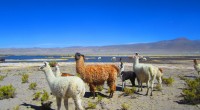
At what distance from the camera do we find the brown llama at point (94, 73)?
372 inches

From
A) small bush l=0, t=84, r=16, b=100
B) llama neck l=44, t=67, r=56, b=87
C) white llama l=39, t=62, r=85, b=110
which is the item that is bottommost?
small bush l=0, t=84, r=16, b=100

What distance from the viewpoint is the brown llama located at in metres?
9.45

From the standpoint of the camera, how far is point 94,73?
31.7ft

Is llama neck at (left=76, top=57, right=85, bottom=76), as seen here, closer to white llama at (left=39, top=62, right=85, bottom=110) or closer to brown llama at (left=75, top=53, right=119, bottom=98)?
brown llama at (left=75, top=53, right=119, bottom=98)

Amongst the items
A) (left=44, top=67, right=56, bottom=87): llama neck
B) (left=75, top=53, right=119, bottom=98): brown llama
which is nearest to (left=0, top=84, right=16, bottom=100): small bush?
(left=75, top=53, right=119, bottom=98): brown llama

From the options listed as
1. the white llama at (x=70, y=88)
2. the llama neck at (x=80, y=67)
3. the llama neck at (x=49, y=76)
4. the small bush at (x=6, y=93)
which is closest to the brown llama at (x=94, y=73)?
the llama neck at (x=80, y=67)

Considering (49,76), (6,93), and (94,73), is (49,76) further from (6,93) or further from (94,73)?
(6,93)

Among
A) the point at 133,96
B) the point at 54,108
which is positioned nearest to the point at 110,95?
A: the point at 133,96

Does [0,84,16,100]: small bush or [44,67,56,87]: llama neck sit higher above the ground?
[44,67,56,87]: llama neck

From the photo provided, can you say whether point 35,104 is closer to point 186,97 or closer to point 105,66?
point 105,66

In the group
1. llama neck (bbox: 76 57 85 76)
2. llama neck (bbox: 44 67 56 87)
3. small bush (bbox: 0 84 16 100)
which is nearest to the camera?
llama neck (bbox: 44 67 56 87)

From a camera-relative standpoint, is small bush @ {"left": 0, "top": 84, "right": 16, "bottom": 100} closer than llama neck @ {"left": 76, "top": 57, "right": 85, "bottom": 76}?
No

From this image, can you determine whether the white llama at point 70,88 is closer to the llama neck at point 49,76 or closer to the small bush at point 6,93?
the llama neck at point 49,76

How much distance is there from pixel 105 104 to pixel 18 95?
394 centimetres
